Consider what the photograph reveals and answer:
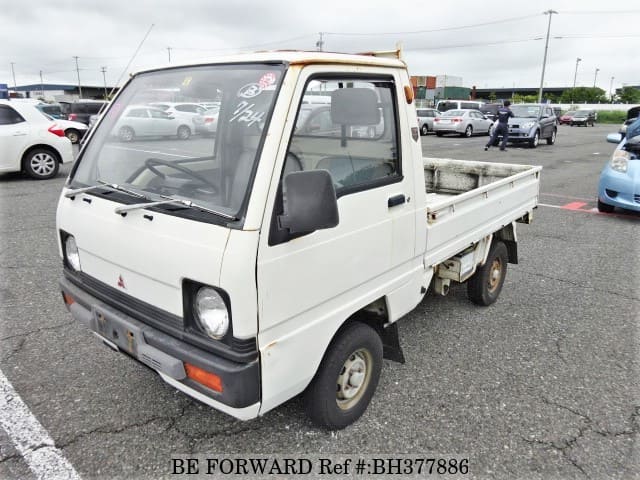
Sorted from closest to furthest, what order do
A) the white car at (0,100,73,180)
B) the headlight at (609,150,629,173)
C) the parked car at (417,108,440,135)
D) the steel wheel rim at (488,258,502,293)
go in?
the steel wheel rim at (488,258,502,293), the headlight at (609,150,629,173), the white car at (0,100,73,180), the parked car at (417,108,440,135)

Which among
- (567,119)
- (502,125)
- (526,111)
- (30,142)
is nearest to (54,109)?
(30,142)

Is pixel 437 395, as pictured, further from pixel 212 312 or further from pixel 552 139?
pixel 552 139

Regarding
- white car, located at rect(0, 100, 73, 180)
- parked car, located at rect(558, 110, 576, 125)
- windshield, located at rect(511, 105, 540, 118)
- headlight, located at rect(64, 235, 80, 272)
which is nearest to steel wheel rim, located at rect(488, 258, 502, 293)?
headlight, located at rect(64, 235, 80, 272)

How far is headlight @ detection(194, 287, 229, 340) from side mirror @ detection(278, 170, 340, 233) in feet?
1.38

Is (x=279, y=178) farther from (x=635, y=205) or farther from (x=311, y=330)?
(x=635, y=205)

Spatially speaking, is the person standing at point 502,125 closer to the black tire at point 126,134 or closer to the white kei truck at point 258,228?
the white kei truck at point 258,228

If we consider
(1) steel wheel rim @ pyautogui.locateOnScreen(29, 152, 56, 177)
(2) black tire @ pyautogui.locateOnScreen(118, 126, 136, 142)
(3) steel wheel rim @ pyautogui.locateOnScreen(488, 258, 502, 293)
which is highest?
(2) black tire @ pyautogui.locateOnScreen(118, 126, 136, 142)

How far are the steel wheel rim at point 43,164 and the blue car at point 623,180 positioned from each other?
10.9 meters

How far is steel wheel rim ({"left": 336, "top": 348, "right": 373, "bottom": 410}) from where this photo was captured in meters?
2.67

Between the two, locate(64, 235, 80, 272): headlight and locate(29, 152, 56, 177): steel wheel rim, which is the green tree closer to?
locate(29, 152, 56, 177): steel wheel rim

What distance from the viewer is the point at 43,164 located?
10.4 meters

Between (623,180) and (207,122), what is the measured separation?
7312 millimetres

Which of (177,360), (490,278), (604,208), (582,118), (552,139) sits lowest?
(604,208)

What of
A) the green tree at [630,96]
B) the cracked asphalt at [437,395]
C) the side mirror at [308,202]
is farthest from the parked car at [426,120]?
the green tree at [630,96]
